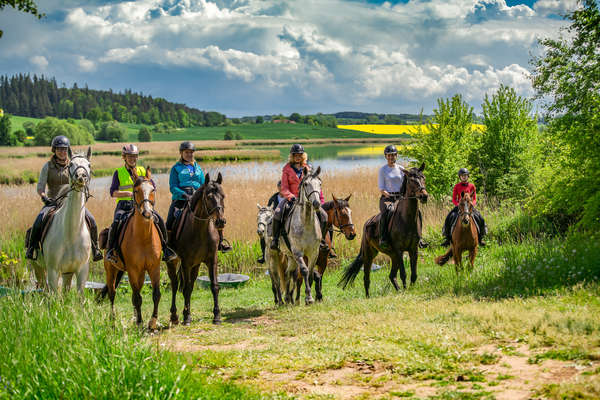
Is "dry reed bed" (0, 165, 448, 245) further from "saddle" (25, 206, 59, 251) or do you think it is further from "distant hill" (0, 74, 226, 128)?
"distant hill" (0, 74, 226, 128)

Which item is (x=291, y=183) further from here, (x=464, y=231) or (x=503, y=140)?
(x=503, y=140)

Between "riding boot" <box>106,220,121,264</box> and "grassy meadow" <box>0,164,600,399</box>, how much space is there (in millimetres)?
1104

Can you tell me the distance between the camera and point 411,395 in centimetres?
460

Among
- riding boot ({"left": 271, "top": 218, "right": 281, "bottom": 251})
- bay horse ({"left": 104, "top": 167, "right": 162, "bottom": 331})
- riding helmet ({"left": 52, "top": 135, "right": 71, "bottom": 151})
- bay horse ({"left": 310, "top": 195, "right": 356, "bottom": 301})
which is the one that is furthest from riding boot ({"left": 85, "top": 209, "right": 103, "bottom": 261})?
bay horse ({"left": 310, "top": 195, "right": 356, "bottom": 301})

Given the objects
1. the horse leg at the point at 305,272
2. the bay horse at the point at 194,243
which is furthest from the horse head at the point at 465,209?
the bay horse at the point at 194,243

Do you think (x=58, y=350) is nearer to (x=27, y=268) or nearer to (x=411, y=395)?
(x=411, y=395)

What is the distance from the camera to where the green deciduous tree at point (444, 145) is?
22.3 meters

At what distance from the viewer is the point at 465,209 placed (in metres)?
11.0

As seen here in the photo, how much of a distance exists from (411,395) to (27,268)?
12.4m

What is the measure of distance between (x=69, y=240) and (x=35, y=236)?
Result: 35.4 inches

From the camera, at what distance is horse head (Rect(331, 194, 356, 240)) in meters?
10.9

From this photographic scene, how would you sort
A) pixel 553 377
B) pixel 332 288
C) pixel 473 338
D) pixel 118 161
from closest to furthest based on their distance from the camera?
pixel 553 377, pixel 473 338, pixel 332 288, pixel 118 161

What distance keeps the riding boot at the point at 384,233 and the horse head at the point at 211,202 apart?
400 cm

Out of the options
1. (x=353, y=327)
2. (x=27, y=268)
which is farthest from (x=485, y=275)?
(x=27, y=268)
